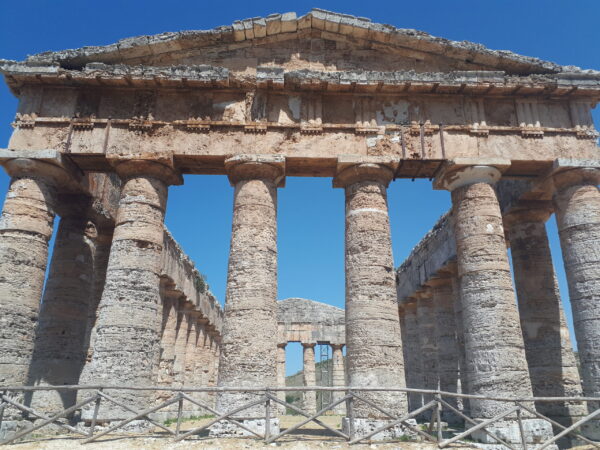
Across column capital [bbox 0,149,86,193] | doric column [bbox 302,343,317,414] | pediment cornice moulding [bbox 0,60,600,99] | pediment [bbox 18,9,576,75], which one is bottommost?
doric column [bbox 302,343,317,414]

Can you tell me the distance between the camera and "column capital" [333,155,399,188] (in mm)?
13641

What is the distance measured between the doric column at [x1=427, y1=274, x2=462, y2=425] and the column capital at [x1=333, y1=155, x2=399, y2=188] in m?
8.43

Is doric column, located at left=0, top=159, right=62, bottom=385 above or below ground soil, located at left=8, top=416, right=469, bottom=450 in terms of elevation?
above

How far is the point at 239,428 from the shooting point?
36.2 ft

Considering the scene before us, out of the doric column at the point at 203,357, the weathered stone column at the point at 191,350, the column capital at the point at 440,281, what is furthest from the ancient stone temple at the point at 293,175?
the doric column at the point at 203,357

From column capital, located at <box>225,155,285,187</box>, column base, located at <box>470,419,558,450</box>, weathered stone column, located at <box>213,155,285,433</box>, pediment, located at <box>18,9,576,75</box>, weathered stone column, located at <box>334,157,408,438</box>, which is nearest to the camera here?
column base, located at <box>470,419,558,450</box>

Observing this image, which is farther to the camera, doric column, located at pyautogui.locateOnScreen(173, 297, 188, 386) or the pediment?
doric column, located at pyautogui.locateOnScreen(173, 297, 188, 386)

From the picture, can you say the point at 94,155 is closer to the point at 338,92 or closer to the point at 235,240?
the point at 235,240

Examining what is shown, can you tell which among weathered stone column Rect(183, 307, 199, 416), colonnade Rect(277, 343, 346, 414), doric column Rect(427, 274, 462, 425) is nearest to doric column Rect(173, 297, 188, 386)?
weathered stone column Rect(183, 307, 199, 416)

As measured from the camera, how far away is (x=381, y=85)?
46.4 feet

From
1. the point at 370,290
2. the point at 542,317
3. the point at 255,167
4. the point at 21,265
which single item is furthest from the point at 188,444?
the point at 542,317

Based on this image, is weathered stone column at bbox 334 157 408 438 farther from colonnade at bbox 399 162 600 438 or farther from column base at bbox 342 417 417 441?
colonnade at bbox 399 162 600 438

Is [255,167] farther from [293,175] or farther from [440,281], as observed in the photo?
[440,281]

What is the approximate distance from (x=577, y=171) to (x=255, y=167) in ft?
28.4
